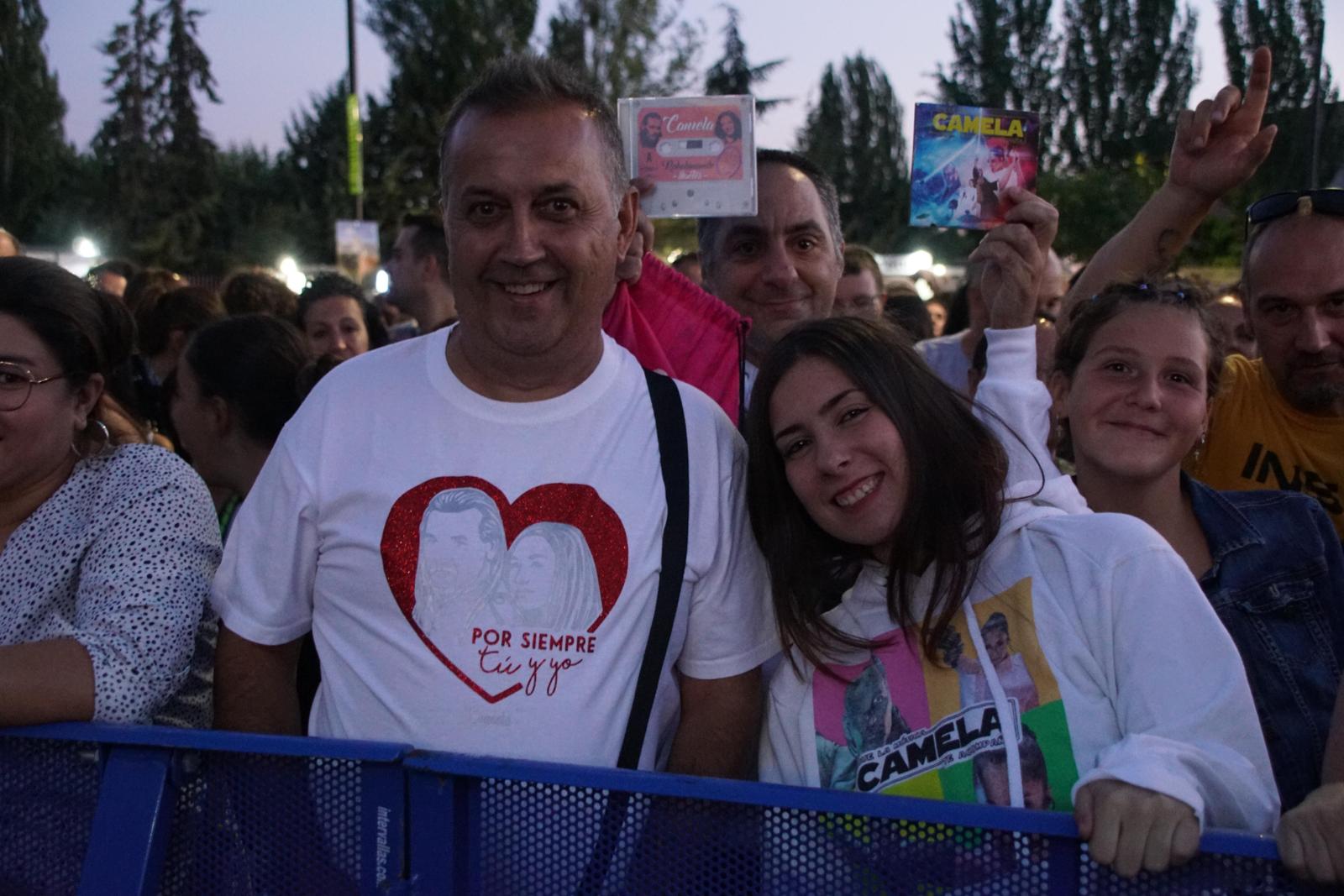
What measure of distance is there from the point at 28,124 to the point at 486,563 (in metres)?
29.6

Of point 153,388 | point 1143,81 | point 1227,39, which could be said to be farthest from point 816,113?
point 153,388

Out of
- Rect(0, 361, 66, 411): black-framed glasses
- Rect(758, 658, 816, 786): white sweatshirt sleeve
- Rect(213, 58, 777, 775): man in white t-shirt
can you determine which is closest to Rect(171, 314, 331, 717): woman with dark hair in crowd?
Rect(0, 361, 66, 411): black-framed glasses

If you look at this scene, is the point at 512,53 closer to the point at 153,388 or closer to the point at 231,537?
the point at 231,537

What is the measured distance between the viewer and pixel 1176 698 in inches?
64.1

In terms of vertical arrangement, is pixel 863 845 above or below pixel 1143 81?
below

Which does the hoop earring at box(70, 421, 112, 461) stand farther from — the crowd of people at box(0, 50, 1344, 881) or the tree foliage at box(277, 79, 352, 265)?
the tree foliage at box(277, 79, 352, 265)

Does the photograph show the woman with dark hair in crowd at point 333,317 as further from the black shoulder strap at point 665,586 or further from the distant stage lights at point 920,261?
the distant stage lights at point 920,261

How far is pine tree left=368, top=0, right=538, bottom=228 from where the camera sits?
116 ft

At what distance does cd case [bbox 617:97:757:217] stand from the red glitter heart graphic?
96 cm

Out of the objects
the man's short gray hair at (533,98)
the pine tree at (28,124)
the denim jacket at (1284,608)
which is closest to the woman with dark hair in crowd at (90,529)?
the man's short gray hair at (533,98)

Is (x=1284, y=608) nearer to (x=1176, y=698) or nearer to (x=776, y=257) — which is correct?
(x=1176, y=698)

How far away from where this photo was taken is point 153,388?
417 centimetres

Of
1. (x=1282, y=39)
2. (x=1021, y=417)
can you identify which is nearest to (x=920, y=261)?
(x=1282, y=39)

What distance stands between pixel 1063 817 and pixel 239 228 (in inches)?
1520
